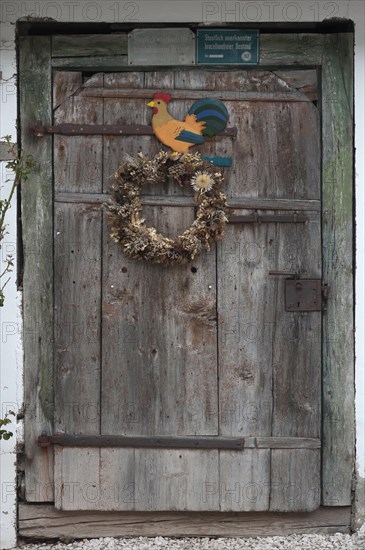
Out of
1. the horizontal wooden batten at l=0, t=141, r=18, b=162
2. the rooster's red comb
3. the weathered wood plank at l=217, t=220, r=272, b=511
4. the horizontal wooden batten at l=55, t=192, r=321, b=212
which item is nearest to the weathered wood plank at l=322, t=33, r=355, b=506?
the horizontal wooden batten at l=55, t=192, r=321, b=212

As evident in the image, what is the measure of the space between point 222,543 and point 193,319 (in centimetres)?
109

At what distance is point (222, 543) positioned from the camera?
4211mm

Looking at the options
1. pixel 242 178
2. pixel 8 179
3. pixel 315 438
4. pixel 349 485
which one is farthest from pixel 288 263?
pixel 8 179

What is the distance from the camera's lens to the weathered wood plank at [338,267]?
4125mm

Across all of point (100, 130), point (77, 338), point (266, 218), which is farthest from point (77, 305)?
point (266, 218)

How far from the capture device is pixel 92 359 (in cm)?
419

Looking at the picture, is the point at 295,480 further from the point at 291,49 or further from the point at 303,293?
the point at 291,49

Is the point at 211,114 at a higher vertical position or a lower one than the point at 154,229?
higher

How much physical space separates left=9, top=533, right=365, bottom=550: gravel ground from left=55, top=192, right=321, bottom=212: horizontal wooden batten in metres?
1.58

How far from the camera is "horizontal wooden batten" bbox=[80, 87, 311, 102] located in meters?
4.12

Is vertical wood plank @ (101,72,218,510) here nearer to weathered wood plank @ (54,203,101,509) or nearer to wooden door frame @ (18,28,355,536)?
weathered wood plank @ (54,203,101,509)

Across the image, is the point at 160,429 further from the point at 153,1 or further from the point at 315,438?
the point at 153,1

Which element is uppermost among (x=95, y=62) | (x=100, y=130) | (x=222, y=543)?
(x=95, y=62)

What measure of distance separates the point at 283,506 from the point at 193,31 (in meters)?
2.31
